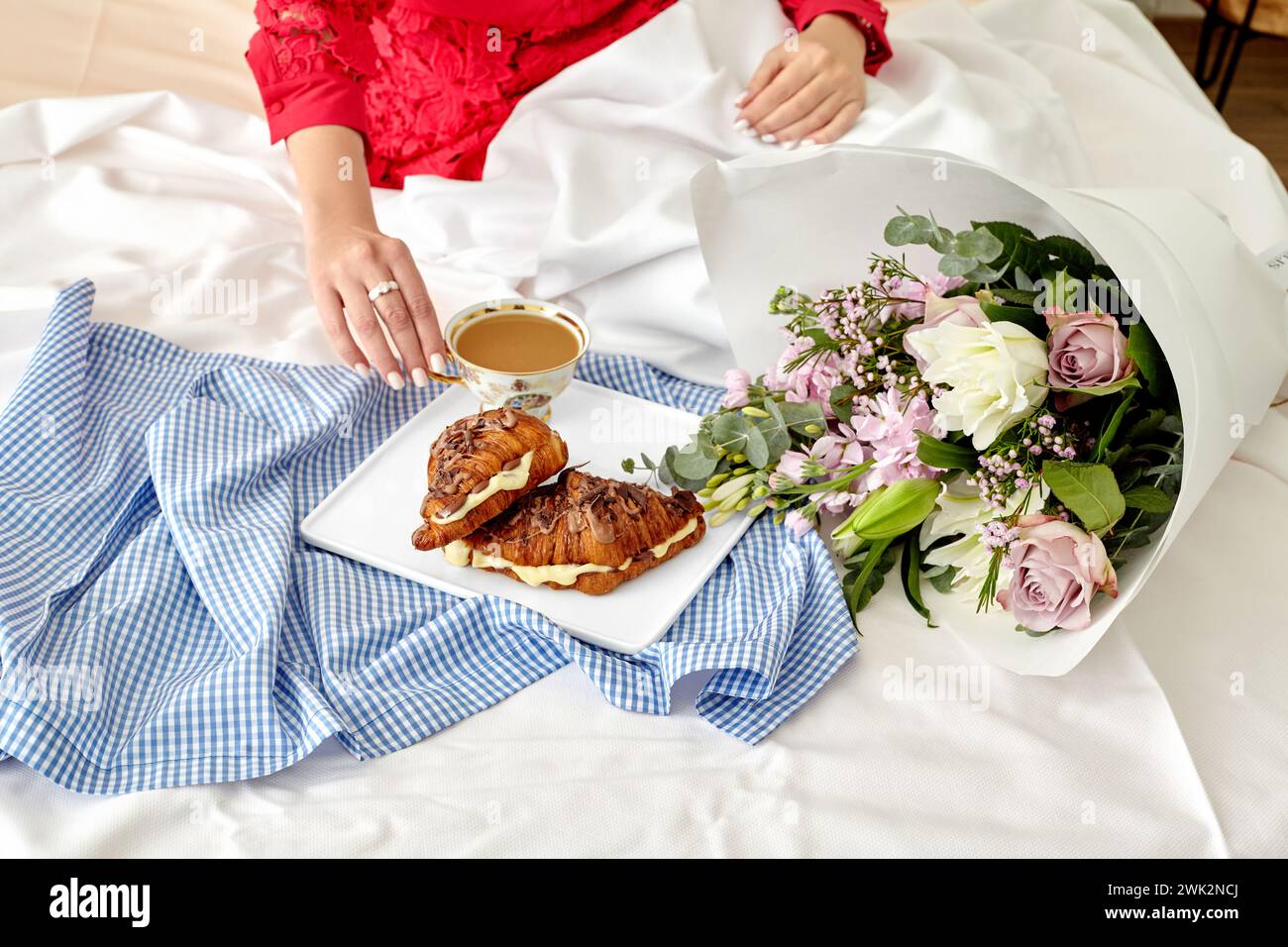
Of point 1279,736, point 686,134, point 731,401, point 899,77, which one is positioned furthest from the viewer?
point 899,77

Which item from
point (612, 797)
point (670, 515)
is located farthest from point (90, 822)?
point (670, 515)

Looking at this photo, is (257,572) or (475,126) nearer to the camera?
(257,572)

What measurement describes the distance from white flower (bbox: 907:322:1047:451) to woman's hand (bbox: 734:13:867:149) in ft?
1.50

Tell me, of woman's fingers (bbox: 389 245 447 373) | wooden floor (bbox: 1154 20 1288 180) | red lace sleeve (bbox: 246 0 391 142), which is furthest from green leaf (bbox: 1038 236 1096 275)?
wooden floor (bbox: 1154 20 1288 180)

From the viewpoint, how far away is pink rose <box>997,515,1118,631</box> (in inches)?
30.0

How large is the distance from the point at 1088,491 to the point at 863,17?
0.77 m

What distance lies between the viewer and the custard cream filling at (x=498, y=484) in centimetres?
83

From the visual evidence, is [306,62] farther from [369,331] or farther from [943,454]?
[943,454]

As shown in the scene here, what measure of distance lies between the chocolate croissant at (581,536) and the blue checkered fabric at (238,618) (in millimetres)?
41

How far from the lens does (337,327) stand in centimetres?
106

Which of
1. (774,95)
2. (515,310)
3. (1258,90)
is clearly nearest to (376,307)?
(515,310)
